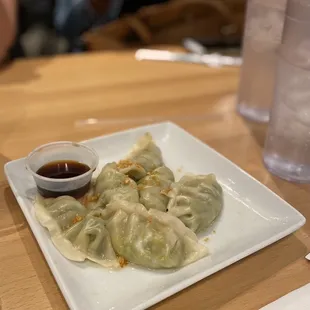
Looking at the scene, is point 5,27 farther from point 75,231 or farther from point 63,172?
point 75,231

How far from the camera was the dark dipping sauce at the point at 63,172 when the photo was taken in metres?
1.00

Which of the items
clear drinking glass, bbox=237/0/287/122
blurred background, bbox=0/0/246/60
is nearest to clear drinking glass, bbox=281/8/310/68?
clear drinking glass, bbox=237/0/287/122

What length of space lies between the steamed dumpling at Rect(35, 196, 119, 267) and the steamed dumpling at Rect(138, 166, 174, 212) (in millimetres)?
117

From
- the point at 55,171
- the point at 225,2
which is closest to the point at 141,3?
the point at 225,2

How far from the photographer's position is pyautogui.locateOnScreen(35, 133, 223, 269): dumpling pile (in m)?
0.85

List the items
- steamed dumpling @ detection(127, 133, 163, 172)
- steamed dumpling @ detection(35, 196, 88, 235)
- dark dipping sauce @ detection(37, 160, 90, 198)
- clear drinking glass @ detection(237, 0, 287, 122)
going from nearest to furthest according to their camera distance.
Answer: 1. steamed dumpling @ detection(35, 196, 88, 235)
2. dark dipping sauce @ detection(37, 160, 90, 198)
3. steamed dumpling @ detection(127, 133, 163, 172)
4. clear drinking glass @ detection(237, 0, 287, 122)

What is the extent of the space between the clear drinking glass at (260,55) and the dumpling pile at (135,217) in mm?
441

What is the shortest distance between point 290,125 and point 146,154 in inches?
14.2

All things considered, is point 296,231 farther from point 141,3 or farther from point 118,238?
point 141,3

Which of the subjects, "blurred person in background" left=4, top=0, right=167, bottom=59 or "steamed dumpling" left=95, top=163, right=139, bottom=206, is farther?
"blurred person in background" left=4, top=0, right=167, bottom=59

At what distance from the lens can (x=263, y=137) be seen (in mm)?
1357

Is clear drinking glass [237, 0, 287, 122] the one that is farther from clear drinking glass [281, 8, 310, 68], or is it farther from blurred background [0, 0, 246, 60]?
blurred background [0, 0, 246, 60]

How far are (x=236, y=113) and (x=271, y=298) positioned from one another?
2.61 ft

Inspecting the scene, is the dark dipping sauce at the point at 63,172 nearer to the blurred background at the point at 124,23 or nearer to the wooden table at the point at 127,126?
the wooden table at the point at 127,126
